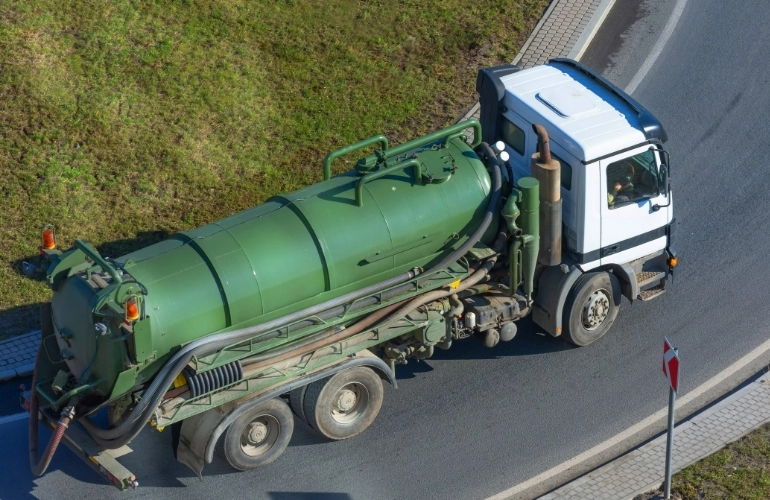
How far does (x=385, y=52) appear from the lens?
18.8m

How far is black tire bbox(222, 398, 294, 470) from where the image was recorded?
11320 mm

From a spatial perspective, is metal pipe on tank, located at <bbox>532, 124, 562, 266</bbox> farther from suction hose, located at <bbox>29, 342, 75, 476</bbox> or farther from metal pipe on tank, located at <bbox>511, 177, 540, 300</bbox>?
suction hose, located at <bbox>29, 342, 75, 476</bbox>

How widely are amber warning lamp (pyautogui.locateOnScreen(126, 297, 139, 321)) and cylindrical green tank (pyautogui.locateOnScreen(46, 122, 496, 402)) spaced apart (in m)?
0.21

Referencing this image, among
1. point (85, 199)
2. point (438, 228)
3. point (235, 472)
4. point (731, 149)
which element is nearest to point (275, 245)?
point (438, 228)

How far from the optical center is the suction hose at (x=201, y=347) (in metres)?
10.4

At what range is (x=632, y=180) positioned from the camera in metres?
12.7

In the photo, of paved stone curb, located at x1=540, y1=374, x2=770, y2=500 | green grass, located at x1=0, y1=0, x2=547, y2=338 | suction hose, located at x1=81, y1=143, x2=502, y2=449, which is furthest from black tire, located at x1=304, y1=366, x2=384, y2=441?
green grass, located at x1=0, y1=0, x2=547, y2=338

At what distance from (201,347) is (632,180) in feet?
18.1

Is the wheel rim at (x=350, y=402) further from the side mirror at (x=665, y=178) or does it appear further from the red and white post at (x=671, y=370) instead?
the side mirror at (x=665, y=178)

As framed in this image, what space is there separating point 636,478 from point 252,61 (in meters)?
10.0

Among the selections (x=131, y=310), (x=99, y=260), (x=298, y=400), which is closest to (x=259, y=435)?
(x=298, y=400)

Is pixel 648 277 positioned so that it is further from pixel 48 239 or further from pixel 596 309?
pixel 48 239

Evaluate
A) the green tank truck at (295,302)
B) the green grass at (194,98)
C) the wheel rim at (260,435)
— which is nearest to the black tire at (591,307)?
the green tank truck at (295,302)

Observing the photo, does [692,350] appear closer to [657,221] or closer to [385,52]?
[657,221]
